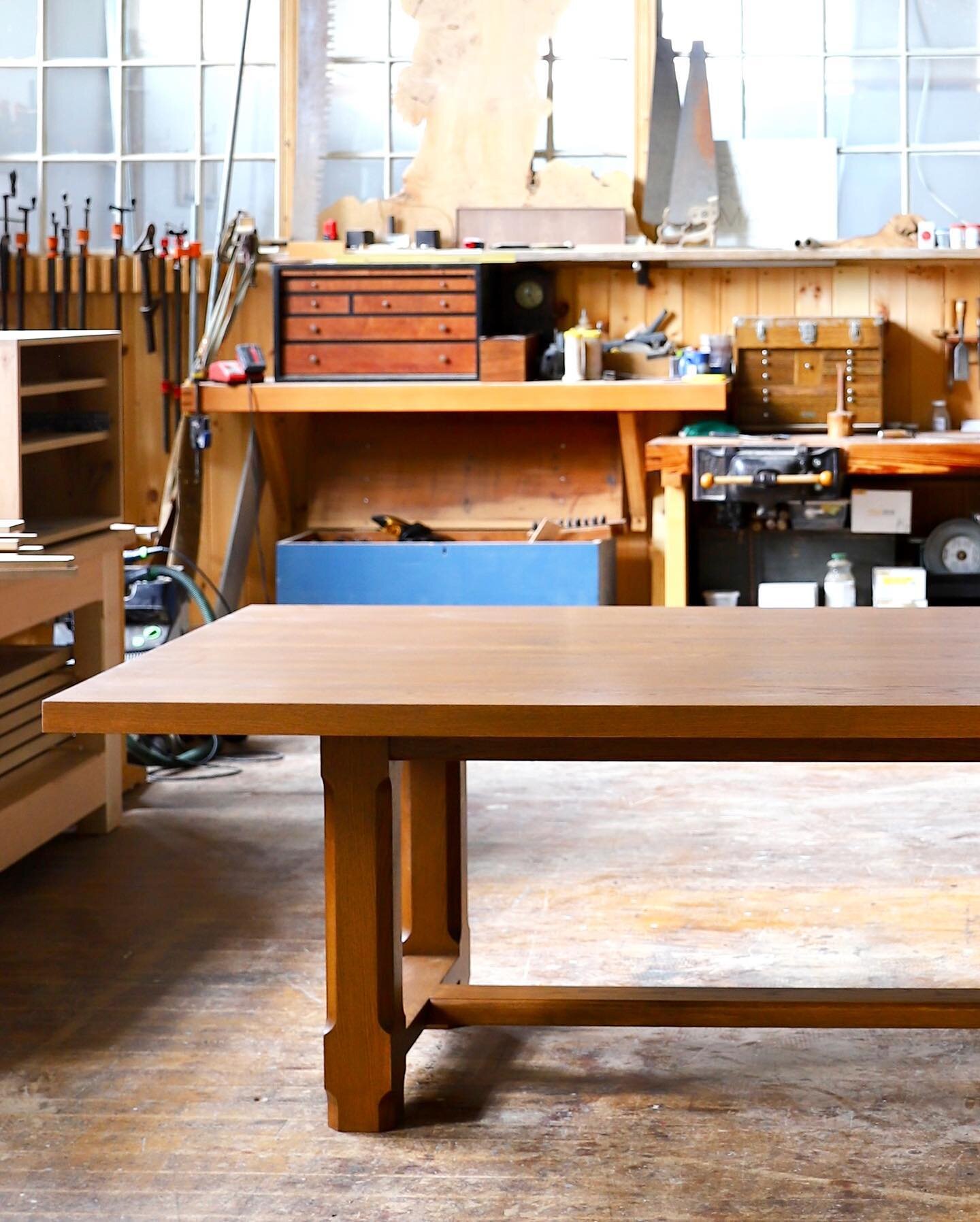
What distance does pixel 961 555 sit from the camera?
5590 millimetres

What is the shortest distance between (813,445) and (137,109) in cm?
282

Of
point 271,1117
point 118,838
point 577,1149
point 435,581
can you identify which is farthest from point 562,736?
point 435,581

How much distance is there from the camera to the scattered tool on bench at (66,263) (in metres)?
5.82

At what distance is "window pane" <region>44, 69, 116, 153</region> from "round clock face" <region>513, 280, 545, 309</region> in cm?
161

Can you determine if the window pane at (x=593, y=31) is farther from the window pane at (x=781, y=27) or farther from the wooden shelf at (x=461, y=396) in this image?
the wooden shelf at (x=461, y=396)

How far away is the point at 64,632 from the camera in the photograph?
5.52m

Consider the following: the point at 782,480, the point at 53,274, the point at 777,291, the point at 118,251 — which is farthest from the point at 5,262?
the point at 782,480

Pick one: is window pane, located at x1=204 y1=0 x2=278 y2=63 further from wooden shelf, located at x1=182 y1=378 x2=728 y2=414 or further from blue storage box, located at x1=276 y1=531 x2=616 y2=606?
blue storage box, located at x1=276 y1=531 x2=616 y2=606

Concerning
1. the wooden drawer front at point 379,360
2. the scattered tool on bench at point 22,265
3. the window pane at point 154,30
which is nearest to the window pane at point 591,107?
the wooden drawer front at point 379,360

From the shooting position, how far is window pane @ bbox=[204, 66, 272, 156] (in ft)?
19.9

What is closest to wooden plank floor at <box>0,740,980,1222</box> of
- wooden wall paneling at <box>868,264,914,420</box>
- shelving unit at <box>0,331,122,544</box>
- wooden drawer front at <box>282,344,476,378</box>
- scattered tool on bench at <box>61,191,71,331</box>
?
shelving unit at <box>0,331,122,544</box>

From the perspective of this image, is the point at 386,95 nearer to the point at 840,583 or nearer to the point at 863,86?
the point at 863,86

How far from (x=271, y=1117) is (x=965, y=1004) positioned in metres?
1.05

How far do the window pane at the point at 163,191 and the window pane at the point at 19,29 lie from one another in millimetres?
561
